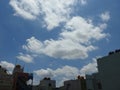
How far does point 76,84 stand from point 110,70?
2878 cm

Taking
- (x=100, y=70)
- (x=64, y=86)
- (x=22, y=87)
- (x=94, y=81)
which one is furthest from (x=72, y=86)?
(x=100, y=70)

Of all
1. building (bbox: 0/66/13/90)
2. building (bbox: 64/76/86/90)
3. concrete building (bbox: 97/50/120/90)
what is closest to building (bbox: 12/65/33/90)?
building (bbox: 0/66/13/90)

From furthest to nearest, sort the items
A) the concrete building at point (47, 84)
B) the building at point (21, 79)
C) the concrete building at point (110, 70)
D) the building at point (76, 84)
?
1. the concrete building at point (47, 84)
2. the building at point (76, 84)
3. the building at point (21, 79)
4. the concrete building at point (110, 70)

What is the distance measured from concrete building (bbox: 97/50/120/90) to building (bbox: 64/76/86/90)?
22.7 meters

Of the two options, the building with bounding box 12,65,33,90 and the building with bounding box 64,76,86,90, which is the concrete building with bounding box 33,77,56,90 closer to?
the building with bounding box 64,76,86,90

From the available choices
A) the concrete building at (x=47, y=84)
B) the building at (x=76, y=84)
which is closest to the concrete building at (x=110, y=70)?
the building at (x=76, y=84)

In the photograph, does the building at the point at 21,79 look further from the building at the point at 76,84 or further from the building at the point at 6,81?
the building at the point at 76,84

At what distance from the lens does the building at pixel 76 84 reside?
77.8 metres

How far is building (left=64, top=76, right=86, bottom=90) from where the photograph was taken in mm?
77781

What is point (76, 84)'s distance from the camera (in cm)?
7981

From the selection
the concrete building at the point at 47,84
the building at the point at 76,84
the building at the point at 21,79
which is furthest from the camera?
the concrete building at the point at 47,84

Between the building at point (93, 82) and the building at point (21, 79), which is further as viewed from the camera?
the building at point (21, 79)

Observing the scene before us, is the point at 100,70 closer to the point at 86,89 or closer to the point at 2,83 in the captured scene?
the point at 86,89

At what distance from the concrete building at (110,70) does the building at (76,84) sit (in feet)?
74.4
